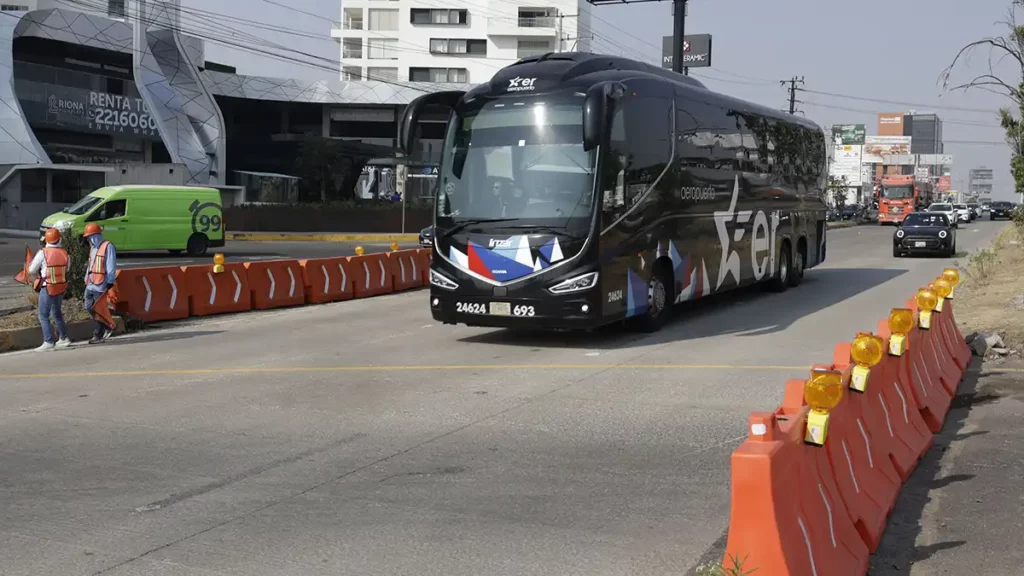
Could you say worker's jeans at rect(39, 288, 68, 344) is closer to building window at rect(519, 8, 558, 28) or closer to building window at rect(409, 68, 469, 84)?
building window at rect(409, 68, 469, 84)

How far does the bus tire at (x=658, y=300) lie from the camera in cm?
1497

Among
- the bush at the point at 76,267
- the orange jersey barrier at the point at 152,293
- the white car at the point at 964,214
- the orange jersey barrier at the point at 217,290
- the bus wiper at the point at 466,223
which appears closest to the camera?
the bus wiper at the point at 466,223

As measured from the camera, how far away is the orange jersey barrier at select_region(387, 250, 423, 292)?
2267cm

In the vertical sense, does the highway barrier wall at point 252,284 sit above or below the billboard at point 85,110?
below

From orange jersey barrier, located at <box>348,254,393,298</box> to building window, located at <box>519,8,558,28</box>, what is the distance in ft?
222

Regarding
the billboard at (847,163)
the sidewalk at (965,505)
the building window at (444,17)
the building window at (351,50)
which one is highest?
the building window at (444,17)

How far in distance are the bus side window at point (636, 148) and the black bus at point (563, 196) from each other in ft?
0.08

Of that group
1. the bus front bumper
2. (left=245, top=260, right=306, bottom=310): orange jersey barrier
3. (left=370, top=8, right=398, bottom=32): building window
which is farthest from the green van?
(left=370, top=8, right=398, bottom=32): building window

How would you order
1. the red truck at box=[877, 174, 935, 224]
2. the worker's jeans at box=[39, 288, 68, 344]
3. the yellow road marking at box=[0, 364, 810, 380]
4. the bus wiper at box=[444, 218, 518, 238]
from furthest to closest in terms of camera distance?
the red truck at box=[877, 174, 935, 224]
the worker's jeans at box=[39, 288, 68, 344]
the bus wiper at box=[444, 218, 518, 238]
the yellow road marking at box=[0, 364, 810, 380]

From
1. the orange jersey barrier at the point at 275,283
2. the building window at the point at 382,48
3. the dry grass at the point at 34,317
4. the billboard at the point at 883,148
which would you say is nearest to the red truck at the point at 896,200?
the building window at the point at 382,48

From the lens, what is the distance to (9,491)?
23.0ft

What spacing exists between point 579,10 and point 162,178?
45.2m

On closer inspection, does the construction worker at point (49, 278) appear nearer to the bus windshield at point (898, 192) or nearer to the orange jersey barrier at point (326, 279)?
the orange jersey barrier at point (326, 279)

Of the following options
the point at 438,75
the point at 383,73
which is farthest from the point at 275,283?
the point at 383,73
